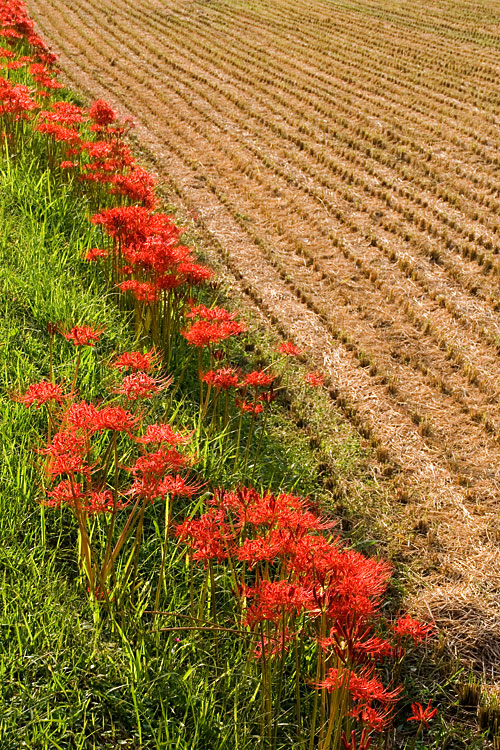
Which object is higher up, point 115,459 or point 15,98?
point 15,98

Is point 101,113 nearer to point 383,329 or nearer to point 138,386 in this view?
point 383,329

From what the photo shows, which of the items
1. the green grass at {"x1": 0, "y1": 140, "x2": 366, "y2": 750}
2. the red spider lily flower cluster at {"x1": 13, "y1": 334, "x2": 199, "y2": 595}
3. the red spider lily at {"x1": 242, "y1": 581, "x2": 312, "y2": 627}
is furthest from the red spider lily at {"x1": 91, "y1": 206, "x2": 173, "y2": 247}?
the red spider lily at {"x1": 242, "y1": 581, "x2": 312, "y2": 627}

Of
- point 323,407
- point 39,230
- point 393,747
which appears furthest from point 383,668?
point 39,230

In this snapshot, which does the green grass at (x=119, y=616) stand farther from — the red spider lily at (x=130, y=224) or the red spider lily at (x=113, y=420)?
the red spider lily at (x=113, y=420)

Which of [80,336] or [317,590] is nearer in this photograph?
[317,590]

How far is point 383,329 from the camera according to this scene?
6062 mm

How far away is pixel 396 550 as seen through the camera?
375 centimetres

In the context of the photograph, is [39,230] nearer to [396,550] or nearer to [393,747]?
[396,550]

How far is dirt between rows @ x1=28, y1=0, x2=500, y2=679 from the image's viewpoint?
3795 millimetres


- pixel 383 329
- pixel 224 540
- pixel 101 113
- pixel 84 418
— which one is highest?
pixel 101 113

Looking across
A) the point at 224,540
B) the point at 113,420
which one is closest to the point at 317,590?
the point at 224,540

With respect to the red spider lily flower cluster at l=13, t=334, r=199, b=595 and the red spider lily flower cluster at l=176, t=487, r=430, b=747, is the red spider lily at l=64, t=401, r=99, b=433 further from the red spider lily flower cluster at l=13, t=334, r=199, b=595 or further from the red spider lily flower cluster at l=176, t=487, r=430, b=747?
the red spider lily flower cluster at l=176, t=487, r=430, b=747

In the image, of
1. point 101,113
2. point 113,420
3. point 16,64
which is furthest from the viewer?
point 16,64

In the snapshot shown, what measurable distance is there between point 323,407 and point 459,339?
Result: 1.61 m
